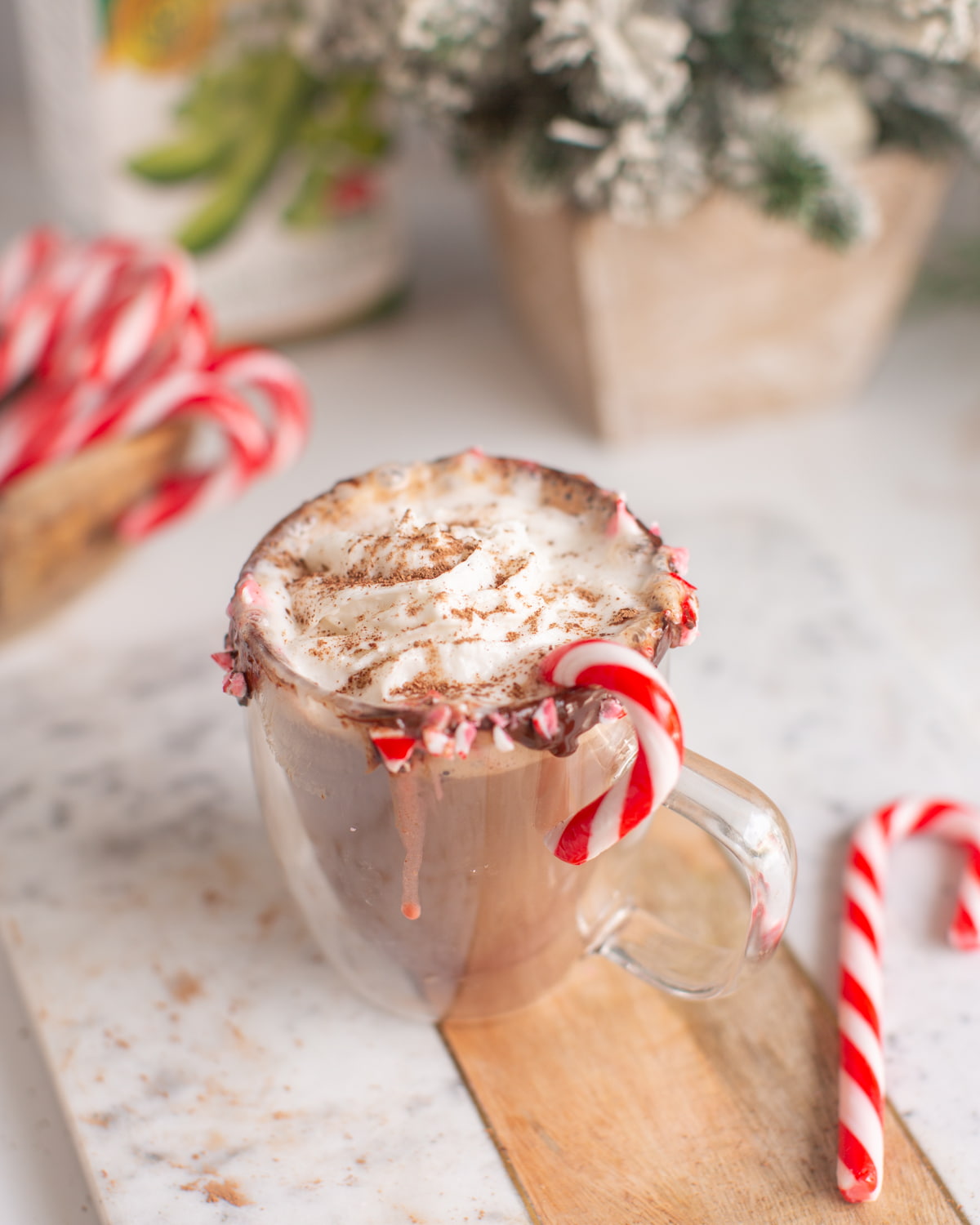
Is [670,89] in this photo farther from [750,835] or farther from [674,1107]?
[674,1107]

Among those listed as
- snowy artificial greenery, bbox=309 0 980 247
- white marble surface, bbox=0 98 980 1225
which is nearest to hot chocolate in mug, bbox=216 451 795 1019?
white marble surface, bbox=0 98 980 1225

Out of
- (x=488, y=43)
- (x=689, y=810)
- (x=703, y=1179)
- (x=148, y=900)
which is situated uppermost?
(x=488, y=43)

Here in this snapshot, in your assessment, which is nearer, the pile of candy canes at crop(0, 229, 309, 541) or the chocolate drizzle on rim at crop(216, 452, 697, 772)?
the chocolate drizzle on rim at crop(216, 452, 697, 772)

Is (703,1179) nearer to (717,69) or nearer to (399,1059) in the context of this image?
(399,1059)

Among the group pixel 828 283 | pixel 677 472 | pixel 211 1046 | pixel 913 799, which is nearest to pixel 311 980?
pixel 211 1046

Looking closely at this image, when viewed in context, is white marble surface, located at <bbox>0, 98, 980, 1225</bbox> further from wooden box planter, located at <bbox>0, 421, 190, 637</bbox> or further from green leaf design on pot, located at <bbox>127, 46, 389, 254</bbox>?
green leaf design on pot, located at <bbox>127, 46, 389, 254</bbox>

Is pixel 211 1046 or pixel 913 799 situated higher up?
pixel 913 799
